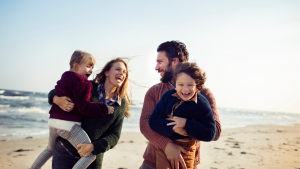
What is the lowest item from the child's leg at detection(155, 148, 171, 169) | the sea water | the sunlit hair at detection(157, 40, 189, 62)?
the sea water

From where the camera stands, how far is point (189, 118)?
1835mm

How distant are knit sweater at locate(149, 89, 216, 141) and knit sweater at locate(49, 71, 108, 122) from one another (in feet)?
2.47

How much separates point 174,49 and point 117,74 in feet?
2.76

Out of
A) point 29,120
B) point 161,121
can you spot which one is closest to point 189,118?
point 161,121

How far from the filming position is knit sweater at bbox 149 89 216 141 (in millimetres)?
1693

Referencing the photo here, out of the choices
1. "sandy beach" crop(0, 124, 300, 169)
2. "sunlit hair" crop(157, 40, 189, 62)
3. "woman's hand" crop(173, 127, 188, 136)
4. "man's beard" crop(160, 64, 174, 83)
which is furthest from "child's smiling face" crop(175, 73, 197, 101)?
"sandy beach" crop(0, 124, 300, 169)

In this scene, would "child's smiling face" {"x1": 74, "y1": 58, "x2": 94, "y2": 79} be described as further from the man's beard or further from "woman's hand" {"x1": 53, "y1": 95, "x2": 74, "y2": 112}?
the man's beard

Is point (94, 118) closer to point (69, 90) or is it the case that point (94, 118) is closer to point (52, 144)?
point (69, 90)

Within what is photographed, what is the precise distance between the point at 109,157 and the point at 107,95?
3179 mm

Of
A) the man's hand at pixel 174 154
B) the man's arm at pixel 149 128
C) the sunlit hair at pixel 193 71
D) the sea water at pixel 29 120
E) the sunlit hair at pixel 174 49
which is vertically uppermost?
the sunlit hair at pixel 174 49

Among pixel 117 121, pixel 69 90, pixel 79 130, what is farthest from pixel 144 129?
pixel 69 90

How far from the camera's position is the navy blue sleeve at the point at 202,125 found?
1.68 metres

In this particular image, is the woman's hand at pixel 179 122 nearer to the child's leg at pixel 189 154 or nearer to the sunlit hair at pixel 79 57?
the child's leg at pixel 189 154

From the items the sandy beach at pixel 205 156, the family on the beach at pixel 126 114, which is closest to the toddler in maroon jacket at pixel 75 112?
the family on the beach at pixel 126 114
